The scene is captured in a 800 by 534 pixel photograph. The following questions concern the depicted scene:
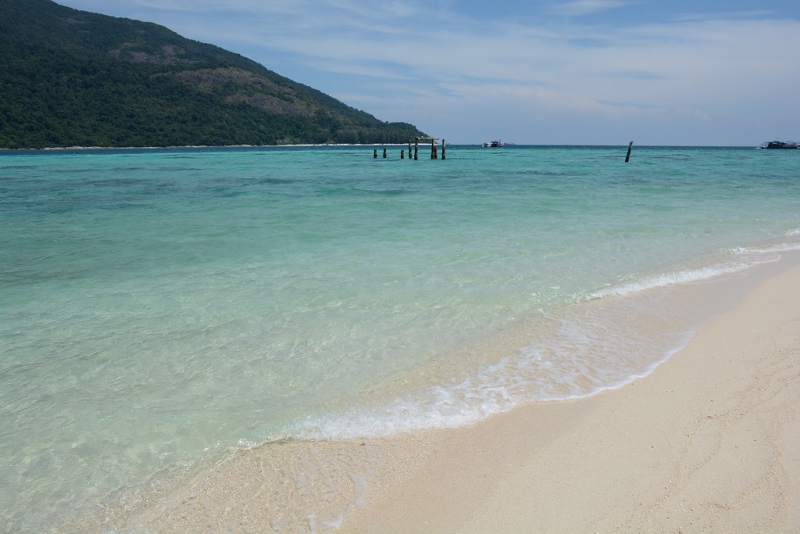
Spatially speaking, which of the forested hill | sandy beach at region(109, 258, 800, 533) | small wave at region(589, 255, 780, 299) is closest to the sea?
small wave at region(589, 255, 780, 299)

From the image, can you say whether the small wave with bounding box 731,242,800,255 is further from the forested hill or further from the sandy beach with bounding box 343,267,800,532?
the forested hill

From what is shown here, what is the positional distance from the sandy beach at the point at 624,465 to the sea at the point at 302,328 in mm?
279

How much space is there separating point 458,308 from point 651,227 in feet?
25.3

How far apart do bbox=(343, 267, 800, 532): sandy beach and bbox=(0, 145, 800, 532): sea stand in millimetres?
279

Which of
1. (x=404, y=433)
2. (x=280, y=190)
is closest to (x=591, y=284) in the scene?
(x=404, y=433)

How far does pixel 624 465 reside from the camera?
3.07 m

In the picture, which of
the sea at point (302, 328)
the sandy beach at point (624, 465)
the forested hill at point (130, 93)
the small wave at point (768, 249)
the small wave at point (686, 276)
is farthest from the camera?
the forested hill at point (130, 93)

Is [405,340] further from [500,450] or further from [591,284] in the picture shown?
[591,284]

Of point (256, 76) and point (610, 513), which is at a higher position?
point (256, 76)

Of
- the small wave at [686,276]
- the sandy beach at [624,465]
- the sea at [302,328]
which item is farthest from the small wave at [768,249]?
the sandy beach at [624,465]

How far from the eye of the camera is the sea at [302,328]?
3.52m

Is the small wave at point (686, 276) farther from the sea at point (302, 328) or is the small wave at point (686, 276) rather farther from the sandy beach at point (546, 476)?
the sandy beach at point (546, 476)

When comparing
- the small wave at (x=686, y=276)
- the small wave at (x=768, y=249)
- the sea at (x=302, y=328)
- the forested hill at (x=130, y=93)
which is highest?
the forested hill at (x=130, y=93)

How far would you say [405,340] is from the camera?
5152mm
